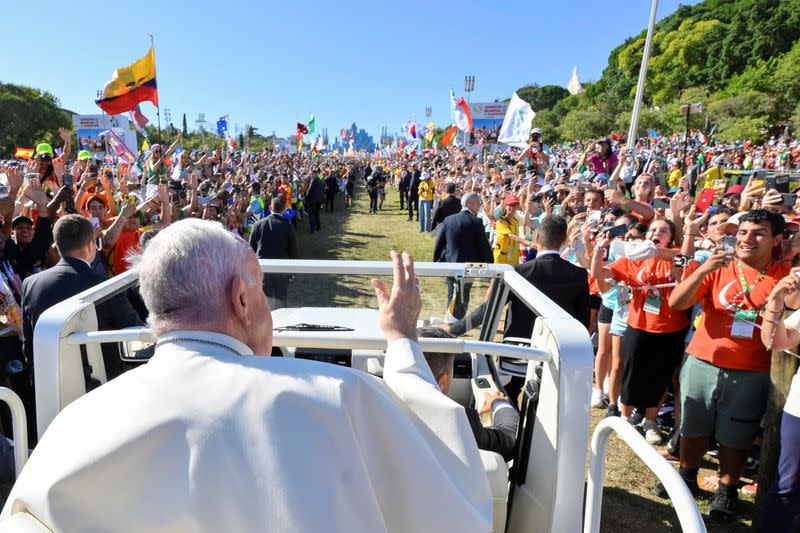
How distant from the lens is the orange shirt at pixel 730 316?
305cm

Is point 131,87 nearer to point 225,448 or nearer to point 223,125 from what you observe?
point 225,448

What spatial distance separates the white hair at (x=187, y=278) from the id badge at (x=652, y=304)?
11.7 ft

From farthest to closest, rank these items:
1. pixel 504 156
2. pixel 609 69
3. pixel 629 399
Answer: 1. pixel 609 69
2. pixel 504 156
3. pixel 629 399

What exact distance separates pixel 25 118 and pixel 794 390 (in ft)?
190

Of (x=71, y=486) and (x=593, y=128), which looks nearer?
(x=71, y=486)

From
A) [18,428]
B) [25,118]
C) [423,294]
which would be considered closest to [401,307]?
[18,428]

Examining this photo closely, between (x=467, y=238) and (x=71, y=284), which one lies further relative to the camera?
(x=467, y=238)

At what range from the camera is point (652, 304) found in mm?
3859

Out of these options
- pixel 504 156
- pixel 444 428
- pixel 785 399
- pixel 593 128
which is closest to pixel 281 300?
pixel 444 428

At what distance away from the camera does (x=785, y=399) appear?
2.83m

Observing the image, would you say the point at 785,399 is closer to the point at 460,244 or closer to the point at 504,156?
the point at 460,244

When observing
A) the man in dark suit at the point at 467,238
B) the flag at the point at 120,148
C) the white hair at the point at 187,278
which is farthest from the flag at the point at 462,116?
the white hair at the point at 187,278

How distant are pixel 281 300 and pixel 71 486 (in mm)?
2920

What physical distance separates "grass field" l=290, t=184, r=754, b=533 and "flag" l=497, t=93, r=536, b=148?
3.50 meters
